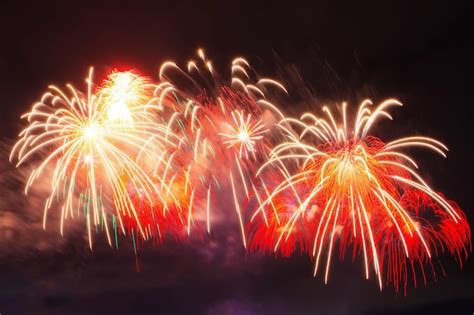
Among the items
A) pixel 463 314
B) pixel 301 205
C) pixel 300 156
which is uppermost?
pixel 300 156

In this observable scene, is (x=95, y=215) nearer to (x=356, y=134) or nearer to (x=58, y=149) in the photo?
(x=58, y=149)

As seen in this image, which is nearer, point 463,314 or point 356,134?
point 356,134

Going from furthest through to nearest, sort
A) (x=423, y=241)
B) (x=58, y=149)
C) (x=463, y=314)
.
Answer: (x=463, y=314)
(x=58, y=149)
(x=423, y=241)

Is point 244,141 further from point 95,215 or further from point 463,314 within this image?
point 463,314

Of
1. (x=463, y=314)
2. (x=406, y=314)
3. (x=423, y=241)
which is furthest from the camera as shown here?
(x=406, y=314)

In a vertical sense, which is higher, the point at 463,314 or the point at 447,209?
the point at 447,209

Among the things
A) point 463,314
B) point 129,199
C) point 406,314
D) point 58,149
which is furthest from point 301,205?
point 406,314

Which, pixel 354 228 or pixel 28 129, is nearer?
pixel 354 228

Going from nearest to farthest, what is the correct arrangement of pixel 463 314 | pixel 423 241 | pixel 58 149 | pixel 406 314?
pixel 423 241, pixel 58 149, pixel 463 314, pixel 406 314

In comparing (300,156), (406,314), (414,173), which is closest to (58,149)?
(300,156)
